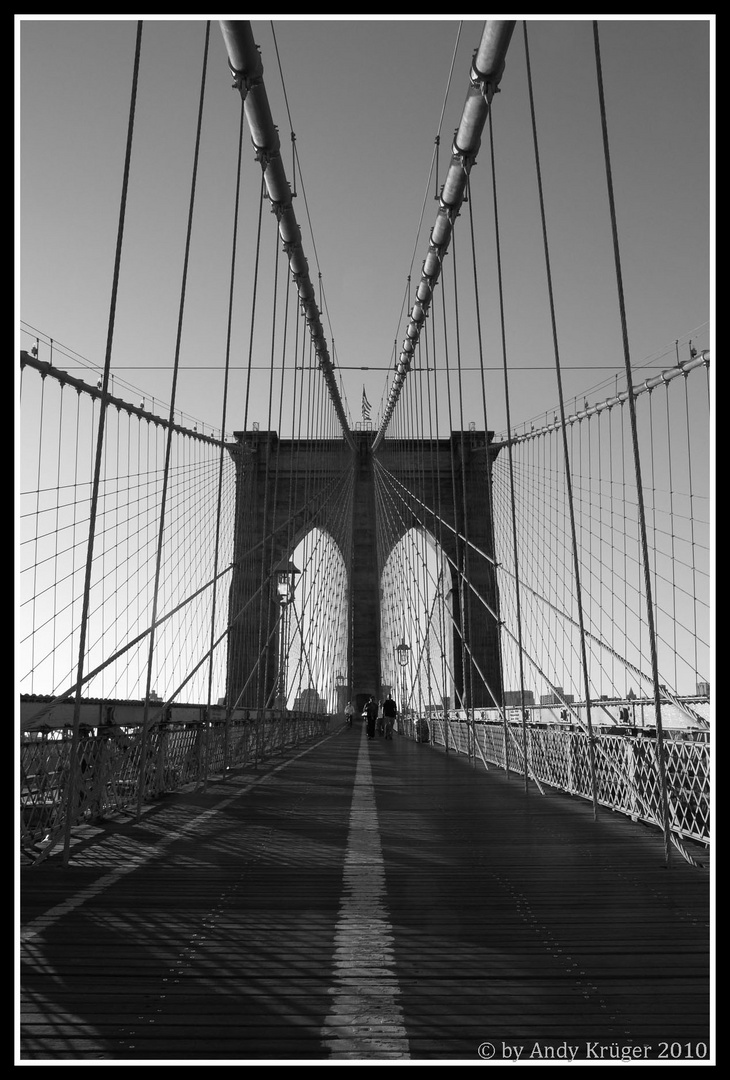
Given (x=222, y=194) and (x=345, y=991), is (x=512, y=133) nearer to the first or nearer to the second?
(x=222, y=194)

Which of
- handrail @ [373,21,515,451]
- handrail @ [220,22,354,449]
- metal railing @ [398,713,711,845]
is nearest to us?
metal railing @ [398,713,711,845]

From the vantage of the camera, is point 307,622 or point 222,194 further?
point 307,622

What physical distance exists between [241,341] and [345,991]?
43.0ft

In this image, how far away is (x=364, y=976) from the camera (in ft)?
7.12

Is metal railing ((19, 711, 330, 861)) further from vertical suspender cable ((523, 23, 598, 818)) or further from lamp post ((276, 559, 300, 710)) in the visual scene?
lamp post ((276, 559, 300, 710))

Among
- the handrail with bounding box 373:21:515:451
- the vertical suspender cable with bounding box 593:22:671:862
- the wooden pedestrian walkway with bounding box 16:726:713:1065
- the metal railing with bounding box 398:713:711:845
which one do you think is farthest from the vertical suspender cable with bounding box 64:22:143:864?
the handrail with bounding box 373:21:515:451

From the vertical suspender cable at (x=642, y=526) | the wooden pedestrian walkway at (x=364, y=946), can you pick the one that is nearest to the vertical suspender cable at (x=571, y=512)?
the wooden pedestrian walkway at (x=364, y=946)

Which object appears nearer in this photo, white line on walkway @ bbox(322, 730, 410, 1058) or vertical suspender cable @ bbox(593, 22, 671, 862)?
white line on walkway @ bbox(322, 730, 410, 1058)

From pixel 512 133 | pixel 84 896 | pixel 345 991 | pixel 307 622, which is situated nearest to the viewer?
pixel 345 991

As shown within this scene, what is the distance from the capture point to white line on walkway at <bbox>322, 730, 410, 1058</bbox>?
5.81ft

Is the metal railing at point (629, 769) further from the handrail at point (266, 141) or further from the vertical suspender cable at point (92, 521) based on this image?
the handrail at point (266, 141)

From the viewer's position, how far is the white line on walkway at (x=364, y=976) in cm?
177

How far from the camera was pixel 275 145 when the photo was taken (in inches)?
312
